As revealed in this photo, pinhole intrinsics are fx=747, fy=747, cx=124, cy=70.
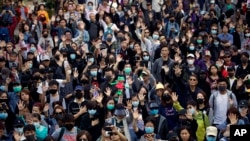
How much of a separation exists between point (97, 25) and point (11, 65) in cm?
369

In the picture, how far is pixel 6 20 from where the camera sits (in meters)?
20.5

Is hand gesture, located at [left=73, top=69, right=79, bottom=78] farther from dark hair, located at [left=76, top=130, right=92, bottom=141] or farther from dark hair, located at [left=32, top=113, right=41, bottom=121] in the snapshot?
dark hair, located at [left=76, top=130, right=92, bottom=141]

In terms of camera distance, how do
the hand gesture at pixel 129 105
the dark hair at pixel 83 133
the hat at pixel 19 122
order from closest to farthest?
the dark hair at pixel 83 133 → the hat at pixel 19 122 → the hand gesture at pixel 129 105

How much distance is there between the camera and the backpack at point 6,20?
67.2ft

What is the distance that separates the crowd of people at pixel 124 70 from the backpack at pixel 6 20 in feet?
0.10

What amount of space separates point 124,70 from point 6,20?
20.4 ft

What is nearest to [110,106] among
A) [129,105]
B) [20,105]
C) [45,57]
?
[129,105]

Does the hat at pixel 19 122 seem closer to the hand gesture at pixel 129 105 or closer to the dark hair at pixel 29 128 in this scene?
the dark hair at pixel 29 128

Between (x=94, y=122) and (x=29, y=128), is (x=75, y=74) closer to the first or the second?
(x=94, y=122)

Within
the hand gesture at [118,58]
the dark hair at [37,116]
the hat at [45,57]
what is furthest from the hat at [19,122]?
the hand gesture at [118,58]

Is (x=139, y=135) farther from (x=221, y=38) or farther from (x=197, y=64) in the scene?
(x=221, y=38)

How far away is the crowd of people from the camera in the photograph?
12492 millimetres

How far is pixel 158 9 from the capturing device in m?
22.0

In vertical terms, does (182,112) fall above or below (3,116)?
above
